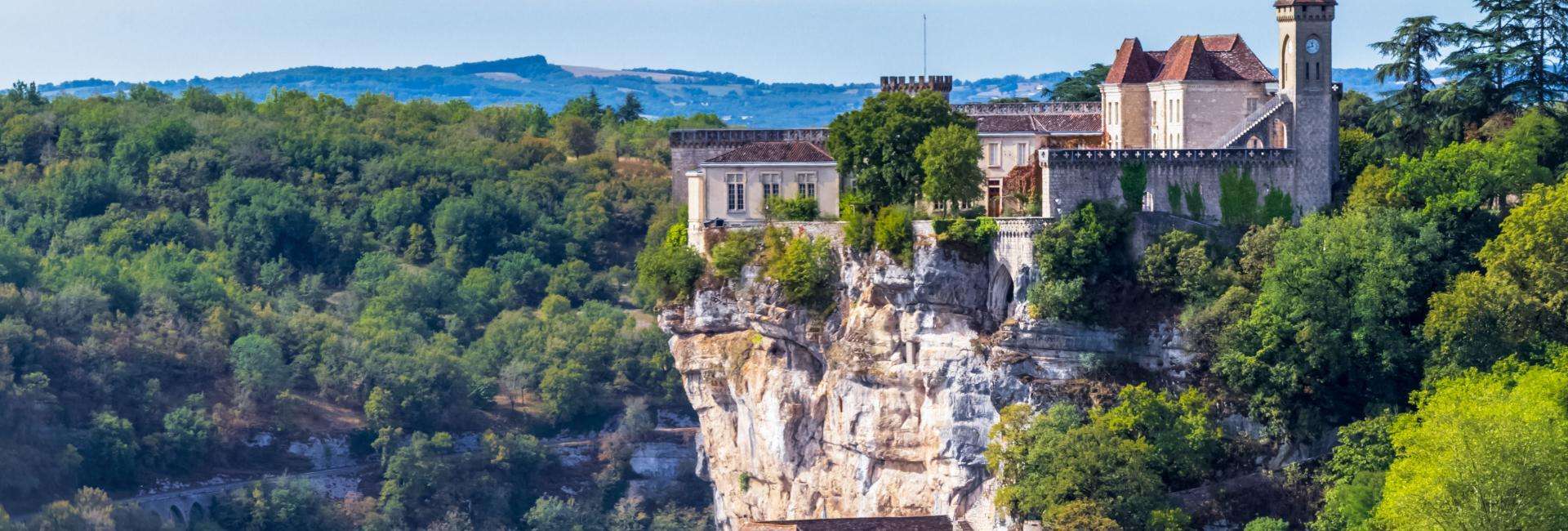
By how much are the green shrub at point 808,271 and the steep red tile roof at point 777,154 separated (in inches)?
92.0

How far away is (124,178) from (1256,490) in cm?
6681

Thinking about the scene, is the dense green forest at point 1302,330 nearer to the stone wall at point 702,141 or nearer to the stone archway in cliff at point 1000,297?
the stone archway in cliff at point 1000,297

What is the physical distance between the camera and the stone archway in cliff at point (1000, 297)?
6781cm

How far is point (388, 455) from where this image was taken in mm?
99062

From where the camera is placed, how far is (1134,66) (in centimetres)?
7081

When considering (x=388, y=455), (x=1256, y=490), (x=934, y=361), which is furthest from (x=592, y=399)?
(x=1256, y=490)

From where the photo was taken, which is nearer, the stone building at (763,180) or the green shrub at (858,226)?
the green shrub at (858,226)

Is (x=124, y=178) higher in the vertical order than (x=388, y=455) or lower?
higher

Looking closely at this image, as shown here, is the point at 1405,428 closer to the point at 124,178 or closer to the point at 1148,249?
the point at 1148,249

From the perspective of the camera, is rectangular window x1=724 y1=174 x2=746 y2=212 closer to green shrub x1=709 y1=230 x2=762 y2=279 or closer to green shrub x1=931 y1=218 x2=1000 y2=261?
green shrub x1=709 y1=230 x2=762 y2=279

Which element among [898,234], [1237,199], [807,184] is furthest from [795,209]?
[1237,199]

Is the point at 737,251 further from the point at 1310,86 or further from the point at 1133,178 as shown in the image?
the point at 1310,86

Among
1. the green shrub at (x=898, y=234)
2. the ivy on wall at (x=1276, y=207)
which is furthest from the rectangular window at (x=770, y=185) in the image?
the ivy on wall at (x=1276, y=207)

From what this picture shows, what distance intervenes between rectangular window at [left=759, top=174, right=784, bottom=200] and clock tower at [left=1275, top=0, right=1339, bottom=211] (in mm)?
13203
